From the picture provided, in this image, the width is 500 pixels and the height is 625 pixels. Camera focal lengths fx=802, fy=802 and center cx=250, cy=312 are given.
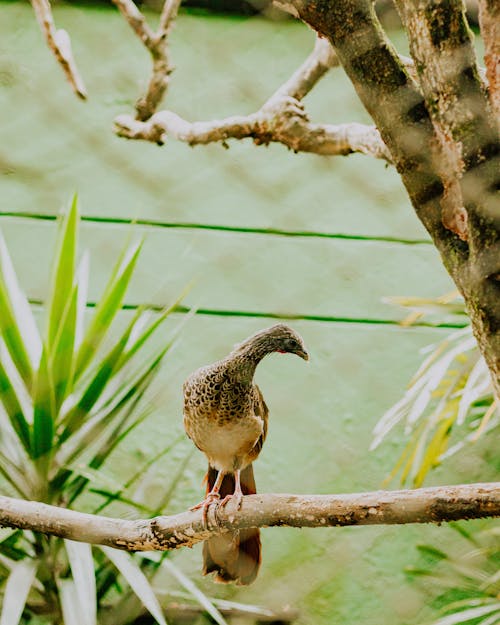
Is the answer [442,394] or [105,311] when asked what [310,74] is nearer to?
[105,311]

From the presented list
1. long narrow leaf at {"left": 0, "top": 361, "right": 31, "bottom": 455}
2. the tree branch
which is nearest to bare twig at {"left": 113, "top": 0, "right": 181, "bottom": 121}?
the tree branch

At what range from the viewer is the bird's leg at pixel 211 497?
113 cm

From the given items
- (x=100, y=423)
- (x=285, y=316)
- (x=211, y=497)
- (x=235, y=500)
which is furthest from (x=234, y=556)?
(x=285, y=316)

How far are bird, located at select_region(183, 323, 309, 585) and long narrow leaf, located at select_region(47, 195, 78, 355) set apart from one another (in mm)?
548

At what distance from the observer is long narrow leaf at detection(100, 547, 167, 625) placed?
1494 mm

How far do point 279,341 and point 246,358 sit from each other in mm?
67

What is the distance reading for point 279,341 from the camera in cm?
125

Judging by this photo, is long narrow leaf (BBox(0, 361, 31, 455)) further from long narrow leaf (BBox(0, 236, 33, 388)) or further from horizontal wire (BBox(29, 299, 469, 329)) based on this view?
horizontal wire (BBox(29, 299, 469, 329))

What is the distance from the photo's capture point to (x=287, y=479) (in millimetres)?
2199

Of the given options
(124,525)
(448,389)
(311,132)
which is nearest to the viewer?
(124,525)

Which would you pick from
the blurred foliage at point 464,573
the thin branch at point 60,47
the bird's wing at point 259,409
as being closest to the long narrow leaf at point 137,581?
the bird's wing at point 259,409

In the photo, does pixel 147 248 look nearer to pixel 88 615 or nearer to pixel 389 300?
pixel 389 300

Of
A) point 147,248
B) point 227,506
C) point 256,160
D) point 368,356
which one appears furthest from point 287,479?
point 227,506

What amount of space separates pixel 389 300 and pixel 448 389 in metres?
0.24
